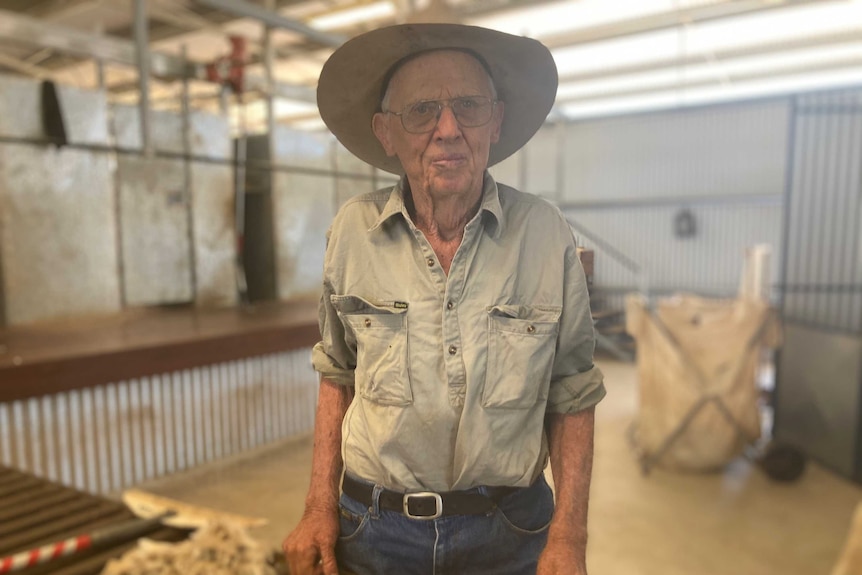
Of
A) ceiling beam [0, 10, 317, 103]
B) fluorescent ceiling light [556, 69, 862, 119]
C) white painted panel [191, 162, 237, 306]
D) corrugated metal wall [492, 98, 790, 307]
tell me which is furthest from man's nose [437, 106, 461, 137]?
corrugated metal wall [492, 98, 790, 307]

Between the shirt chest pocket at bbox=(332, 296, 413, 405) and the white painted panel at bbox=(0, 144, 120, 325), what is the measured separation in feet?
12.4

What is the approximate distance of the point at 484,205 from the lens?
59cm

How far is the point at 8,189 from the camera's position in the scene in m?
3.45

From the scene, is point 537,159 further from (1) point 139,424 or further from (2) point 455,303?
(1) point 139,424

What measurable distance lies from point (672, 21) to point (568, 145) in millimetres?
6185

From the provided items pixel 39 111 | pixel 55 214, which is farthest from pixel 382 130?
pixel 39 111

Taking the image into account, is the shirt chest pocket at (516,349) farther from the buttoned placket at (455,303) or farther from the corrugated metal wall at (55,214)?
the corrugated metal wall at (55,214)

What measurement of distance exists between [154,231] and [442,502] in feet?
13.6

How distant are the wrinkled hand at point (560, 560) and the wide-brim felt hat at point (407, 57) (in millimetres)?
402

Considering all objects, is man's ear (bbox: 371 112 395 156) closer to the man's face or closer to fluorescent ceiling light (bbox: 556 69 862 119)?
the man's face

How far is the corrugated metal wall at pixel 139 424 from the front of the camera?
7.51 ft

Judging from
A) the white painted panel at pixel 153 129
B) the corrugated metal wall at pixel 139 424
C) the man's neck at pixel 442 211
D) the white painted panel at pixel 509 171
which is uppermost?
the white painted panel at pixel 153 129

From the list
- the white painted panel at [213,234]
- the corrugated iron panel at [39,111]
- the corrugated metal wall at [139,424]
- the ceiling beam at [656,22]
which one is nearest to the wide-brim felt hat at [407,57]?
the ceiling beam at [656,22]

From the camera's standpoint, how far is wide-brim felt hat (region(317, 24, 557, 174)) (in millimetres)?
553
